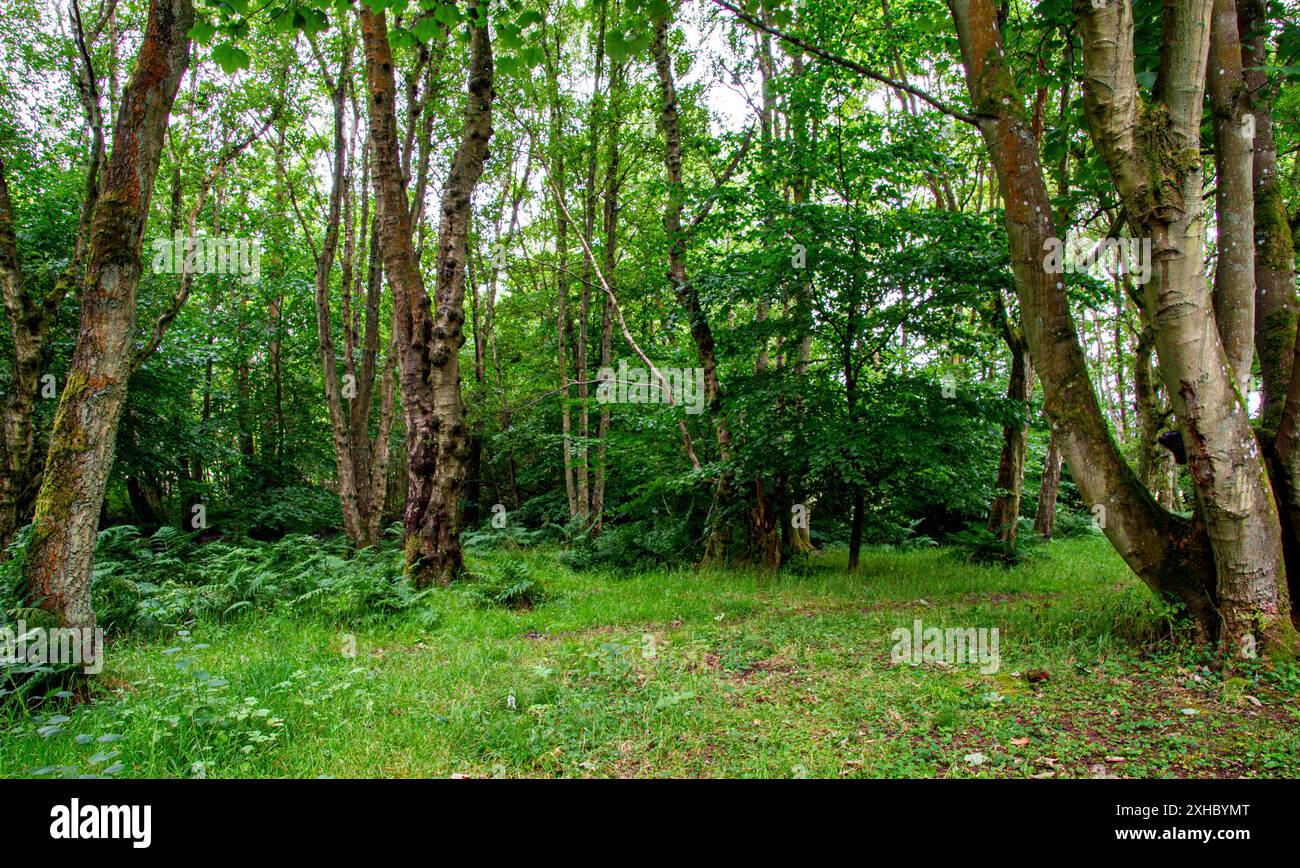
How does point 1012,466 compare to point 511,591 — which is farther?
point 1012,466

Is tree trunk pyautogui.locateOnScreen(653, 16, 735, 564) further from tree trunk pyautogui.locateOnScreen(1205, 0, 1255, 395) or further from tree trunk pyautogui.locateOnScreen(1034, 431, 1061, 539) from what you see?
tree trunk pyautogui.locateOnScreen(1034, 431, 1061, 539)

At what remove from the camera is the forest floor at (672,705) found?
123 inches

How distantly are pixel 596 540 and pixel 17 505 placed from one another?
8.06 meters

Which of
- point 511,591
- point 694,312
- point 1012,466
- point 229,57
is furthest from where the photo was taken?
point 1012,466

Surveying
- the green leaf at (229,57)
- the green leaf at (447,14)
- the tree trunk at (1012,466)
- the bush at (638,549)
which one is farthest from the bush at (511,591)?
the tree trunk at (1012,466)

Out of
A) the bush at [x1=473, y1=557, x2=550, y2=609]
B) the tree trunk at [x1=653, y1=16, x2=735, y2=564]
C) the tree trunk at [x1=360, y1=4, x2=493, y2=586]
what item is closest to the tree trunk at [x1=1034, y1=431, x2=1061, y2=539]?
the tree trunk at [x1=653, y1=16, x2=735, y2=564]

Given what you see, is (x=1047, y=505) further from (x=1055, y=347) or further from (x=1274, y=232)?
(x=1055, y=347)

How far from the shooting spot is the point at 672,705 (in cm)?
394

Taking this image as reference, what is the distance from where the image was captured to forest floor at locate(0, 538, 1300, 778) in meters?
3.13

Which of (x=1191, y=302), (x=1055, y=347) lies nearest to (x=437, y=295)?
(x=1055, y=347)
